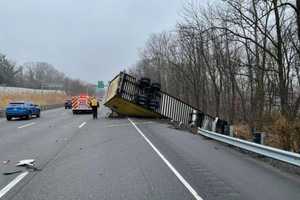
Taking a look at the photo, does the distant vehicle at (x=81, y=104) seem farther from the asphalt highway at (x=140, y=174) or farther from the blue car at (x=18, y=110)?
the asphalt highway at (x=140, y=174)

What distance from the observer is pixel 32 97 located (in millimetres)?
90500

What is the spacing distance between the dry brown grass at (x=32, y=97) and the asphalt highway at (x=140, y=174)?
5245cm

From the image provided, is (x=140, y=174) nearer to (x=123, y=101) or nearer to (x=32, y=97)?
(x=123, y=101)

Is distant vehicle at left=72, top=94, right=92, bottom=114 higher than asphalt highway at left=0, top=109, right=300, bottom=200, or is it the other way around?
distant vehicle at left=72, top=94, right=92, bottom=114

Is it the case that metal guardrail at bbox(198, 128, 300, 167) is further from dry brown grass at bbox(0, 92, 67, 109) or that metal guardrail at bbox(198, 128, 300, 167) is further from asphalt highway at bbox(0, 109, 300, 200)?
dry brown grass at bbox(0, 92, 67, 109)

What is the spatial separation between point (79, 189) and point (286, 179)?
185 inches

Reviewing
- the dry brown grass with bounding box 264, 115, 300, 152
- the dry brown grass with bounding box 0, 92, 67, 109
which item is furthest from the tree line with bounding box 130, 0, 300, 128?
the dry brown grass with bounding box 0, 92, 67, 109

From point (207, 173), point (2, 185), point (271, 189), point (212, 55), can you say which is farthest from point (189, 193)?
point (212, 55)

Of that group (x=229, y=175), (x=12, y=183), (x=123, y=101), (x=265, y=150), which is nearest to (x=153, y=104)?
(x=123, y=101)

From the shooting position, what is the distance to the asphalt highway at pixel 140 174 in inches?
321

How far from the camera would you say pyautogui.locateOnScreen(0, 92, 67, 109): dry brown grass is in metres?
69.1

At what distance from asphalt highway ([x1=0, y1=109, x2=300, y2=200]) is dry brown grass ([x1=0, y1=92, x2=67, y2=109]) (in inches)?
2065

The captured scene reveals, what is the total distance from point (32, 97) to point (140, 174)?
8367 centimetres

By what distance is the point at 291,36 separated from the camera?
27.0 meters
